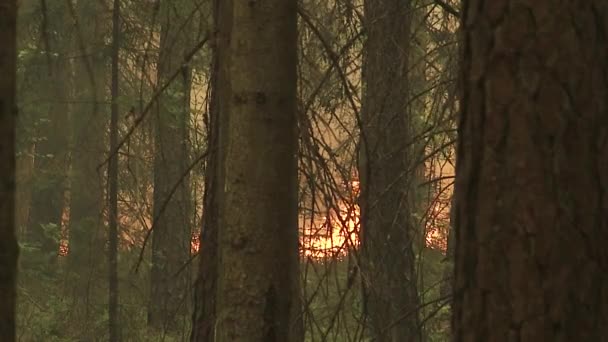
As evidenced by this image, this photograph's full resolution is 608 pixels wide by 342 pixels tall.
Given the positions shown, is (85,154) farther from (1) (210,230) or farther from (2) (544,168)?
(2) (544,168)

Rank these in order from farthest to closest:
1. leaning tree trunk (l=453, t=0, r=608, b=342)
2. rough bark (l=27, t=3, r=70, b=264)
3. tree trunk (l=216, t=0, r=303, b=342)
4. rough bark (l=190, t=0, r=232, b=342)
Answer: rough bark (l=27, t=3, r=70, b=264), rough bark (l=190, t=0, r=232, b=342), tree trunk (l=216, t=0, r=303, b=342), leaning tree trunk (l=453, t=0, r=608, b=342)

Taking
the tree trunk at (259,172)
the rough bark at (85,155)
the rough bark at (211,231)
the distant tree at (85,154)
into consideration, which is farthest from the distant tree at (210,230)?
the rough bark at (85,155)

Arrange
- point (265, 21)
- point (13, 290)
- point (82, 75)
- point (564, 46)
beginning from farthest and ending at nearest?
point (82, 75), point (265, 21), point (13, 290), point (564, 46)

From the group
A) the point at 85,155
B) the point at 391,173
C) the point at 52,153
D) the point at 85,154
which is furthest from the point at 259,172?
the point at 52,153

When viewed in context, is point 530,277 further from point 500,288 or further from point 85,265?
point 85,265

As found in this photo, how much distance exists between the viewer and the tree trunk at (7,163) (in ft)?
9.62

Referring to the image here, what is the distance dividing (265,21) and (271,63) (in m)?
0.16

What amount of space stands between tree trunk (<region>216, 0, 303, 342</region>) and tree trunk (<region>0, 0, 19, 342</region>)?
49.2 inches

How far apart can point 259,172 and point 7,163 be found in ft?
4.31

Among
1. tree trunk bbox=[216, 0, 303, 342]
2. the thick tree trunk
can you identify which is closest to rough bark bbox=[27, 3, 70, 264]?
the thick tree trunk

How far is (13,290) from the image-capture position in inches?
118

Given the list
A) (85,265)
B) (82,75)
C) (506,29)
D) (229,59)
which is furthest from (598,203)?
(82,75)

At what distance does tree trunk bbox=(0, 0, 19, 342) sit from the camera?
2934mm

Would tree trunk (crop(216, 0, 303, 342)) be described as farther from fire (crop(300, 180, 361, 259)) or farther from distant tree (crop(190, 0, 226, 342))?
distant tree (crop(190, 0, 226, 342))
